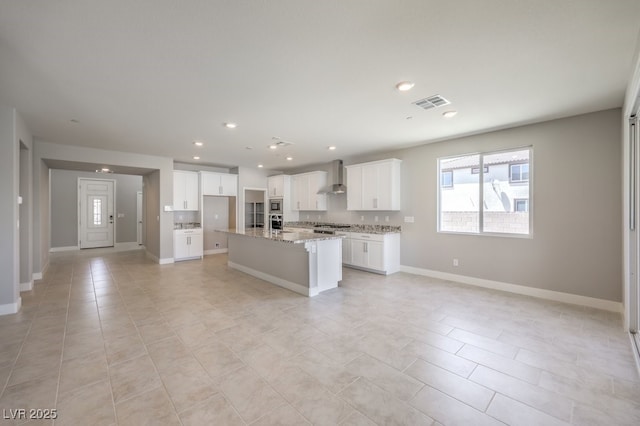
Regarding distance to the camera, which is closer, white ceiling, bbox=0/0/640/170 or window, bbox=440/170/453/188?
white ceiling, bbox=0/0/640/170

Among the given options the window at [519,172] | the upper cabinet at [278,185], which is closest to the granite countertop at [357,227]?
the upper cabinet at [278,185]

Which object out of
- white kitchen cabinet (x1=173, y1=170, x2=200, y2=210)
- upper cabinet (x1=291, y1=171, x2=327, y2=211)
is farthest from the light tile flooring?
upper cabinet (x1=291, y1=171, x2=327, y2=211)

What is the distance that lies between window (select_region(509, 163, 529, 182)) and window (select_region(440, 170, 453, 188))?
99 cm

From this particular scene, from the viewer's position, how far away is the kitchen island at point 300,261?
435cm

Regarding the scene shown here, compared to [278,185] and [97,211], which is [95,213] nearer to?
[97,211]

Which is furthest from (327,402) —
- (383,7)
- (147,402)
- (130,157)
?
(130,157)

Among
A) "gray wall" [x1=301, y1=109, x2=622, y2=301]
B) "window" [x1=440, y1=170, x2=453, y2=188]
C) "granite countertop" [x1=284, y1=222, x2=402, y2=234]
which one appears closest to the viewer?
"gray wall" [x1=301, y1=109, x2=622, y2=301]

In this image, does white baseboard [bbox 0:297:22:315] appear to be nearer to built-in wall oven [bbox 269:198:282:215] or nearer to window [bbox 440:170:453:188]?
built-in wall oven [bbox 269:198:282:215]

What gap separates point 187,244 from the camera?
24.1ft

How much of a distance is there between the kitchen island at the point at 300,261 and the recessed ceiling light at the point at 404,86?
7.90ft

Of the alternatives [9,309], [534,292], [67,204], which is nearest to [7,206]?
[9,309]

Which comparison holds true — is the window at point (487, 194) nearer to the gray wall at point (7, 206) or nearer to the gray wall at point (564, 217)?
the gray wall at point (564, 217)

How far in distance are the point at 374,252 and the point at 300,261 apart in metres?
1.88

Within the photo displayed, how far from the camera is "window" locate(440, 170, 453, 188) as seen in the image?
17.4 feet
